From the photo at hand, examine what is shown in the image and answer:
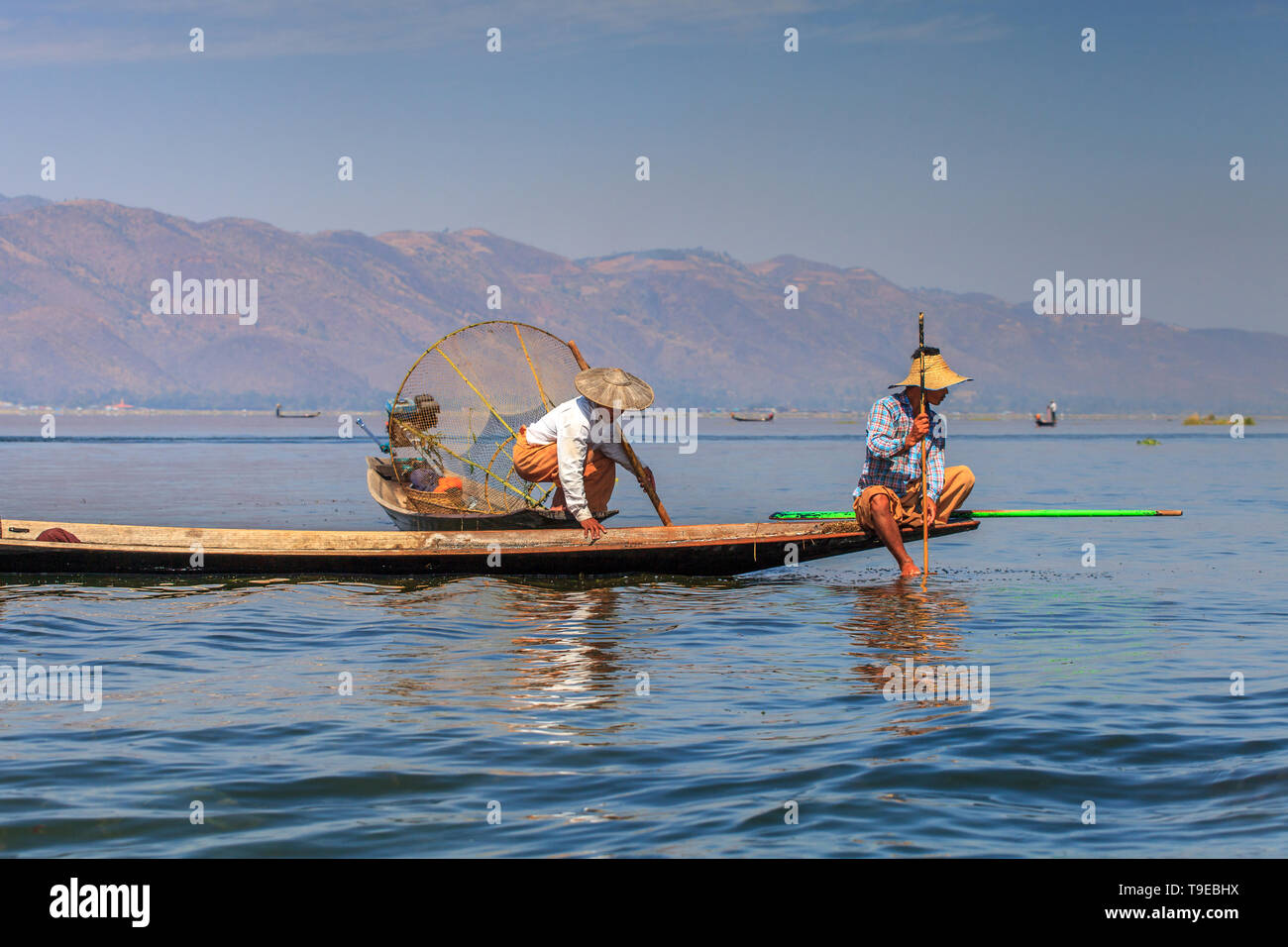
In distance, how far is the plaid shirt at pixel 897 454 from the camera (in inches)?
454

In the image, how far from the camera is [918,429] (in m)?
11.5

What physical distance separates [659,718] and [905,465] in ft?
17.6

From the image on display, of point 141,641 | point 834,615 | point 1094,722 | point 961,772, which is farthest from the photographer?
point 834,615

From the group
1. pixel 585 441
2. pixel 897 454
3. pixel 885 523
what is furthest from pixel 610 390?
pixel 885 523

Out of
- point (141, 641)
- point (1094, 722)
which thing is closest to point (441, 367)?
point (141, 641)

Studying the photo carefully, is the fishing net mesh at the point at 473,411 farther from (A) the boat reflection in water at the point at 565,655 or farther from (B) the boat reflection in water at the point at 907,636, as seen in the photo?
(B) the boat reflection in water at the point at 907,636

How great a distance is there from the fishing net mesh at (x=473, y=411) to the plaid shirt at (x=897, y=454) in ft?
15.5

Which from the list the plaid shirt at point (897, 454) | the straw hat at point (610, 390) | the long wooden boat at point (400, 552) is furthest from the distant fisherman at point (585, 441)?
the plaid shirt at point (897, 454)

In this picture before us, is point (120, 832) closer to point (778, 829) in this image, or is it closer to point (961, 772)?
point (778, 829)
